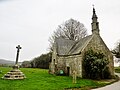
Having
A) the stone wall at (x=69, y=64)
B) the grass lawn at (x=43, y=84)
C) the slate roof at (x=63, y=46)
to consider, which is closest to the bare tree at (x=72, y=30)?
the slate roof at (x=63, y=46)

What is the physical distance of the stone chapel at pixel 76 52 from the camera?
79.9 ft

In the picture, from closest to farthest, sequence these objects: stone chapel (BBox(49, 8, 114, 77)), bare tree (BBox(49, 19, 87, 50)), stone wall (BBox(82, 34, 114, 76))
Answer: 1. stone chapel (BBox(49, 8, 114, 77))
2. stone wall (BBox(82, 34, 114, 76))
3. bare tree (BBox(49, 19, 87, 50))

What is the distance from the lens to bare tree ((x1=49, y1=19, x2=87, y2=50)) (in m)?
42.3

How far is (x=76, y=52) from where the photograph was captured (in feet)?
83.5

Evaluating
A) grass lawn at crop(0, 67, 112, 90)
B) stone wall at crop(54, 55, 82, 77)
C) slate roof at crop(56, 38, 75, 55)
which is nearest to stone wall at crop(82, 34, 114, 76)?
stone wall at crop(54, 55, 82, 77)

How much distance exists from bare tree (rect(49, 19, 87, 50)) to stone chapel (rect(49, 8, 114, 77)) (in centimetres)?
1085

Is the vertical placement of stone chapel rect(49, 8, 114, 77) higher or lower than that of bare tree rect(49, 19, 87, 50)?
lower

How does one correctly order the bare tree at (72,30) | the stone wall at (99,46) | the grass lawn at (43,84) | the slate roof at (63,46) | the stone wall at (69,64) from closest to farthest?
the grass lawn at (43,84) → the stone wall at (69,64) → the stone wall at (99,46) → the slate roof at (63,46) → the bare tree at (72,30)

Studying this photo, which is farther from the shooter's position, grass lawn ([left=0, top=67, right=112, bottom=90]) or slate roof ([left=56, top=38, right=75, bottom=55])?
slate roof ([left=56, top=38, right=75, bottom=55])

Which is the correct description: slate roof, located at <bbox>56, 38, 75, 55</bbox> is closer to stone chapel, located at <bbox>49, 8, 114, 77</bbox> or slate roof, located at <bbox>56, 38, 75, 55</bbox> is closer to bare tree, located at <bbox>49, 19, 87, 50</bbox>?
stone chapel, located at <bbox>49, 8, 114, 77</bbox>

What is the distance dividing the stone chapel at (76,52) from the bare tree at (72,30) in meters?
10.8

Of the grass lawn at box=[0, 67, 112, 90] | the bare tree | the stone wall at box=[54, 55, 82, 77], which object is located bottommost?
the grass lawn at box=[0, 67, 112, 90]

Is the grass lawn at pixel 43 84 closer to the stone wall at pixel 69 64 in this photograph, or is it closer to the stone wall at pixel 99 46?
the stone wall at pixel 69 64

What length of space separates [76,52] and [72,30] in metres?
17.7
